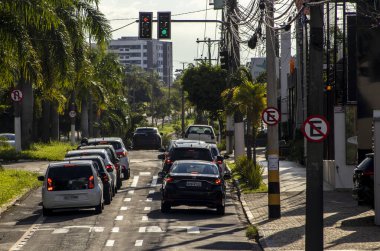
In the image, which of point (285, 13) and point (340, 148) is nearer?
point (285, 13)

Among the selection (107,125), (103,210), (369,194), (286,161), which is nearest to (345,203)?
(369,194)

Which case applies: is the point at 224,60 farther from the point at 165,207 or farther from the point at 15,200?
the point at 165,207

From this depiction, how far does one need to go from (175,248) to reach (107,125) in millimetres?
61890

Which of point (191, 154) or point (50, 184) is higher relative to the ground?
point (191, 154)

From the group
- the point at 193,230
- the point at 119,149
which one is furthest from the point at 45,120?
the point at 193,230

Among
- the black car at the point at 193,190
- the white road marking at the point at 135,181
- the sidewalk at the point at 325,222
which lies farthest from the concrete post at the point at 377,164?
the white road marking at the point at 135,181

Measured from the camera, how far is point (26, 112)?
156 ft

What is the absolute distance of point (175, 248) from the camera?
63.4 feet

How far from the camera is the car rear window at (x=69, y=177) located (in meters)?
25.8

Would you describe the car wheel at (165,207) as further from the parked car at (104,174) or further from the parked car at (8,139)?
the parked car at (8,139)

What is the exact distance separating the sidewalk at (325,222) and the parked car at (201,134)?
1888 centimetres

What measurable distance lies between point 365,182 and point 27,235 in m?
8.59

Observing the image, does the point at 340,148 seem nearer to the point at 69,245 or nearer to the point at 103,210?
the point at 103,210

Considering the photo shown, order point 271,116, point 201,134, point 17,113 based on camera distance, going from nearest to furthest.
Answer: point 271,116 < point 17,113 < point 201,134
